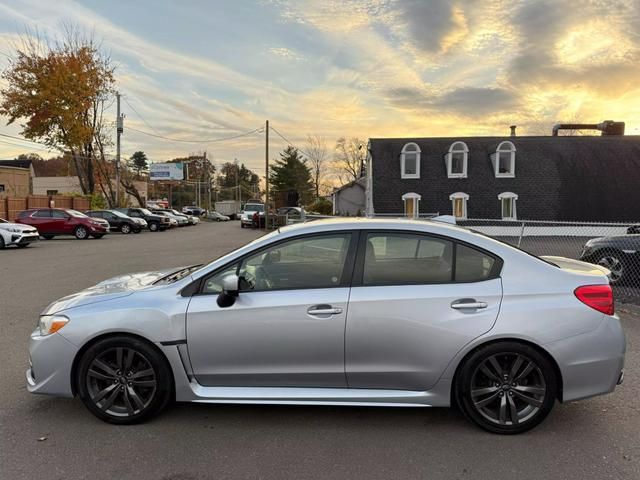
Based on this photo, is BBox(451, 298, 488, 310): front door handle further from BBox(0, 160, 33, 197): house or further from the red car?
BBox(0, 160, 33, 197): house

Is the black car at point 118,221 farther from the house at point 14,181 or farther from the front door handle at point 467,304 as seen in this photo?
the front door handle at point 467,304

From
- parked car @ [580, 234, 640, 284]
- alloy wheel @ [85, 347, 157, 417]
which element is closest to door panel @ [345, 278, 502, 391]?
alloy wheel @ [85, 347, 157, 417]

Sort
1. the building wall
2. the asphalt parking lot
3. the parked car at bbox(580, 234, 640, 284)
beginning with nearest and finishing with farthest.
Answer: the asphalt parking lot < the parked car at bbox(580, 234, 640, 284) < the building wall

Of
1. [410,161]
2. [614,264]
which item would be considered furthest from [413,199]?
[614,264]

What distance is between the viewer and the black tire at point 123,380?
3428 mm

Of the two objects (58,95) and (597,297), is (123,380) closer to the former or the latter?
(597,297)

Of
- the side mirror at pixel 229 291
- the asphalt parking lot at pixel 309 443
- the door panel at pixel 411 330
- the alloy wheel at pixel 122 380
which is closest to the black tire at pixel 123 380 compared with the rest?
the alloy wheel at pixel 122 380

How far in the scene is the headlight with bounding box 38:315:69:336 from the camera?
348 centimetres

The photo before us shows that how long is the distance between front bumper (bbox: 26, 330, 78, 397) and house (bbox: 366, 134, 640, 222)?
84.9 ft

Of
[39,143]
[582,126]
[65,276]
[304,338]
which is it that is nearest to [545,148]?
[582,126]

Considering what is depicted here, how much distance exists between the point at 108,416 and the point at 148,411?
1.04ft

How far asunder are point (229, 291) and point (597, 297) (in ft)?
9.03

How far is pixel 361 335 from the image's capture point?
10.8 feet

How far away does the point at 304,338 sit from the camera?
10.9 ft
